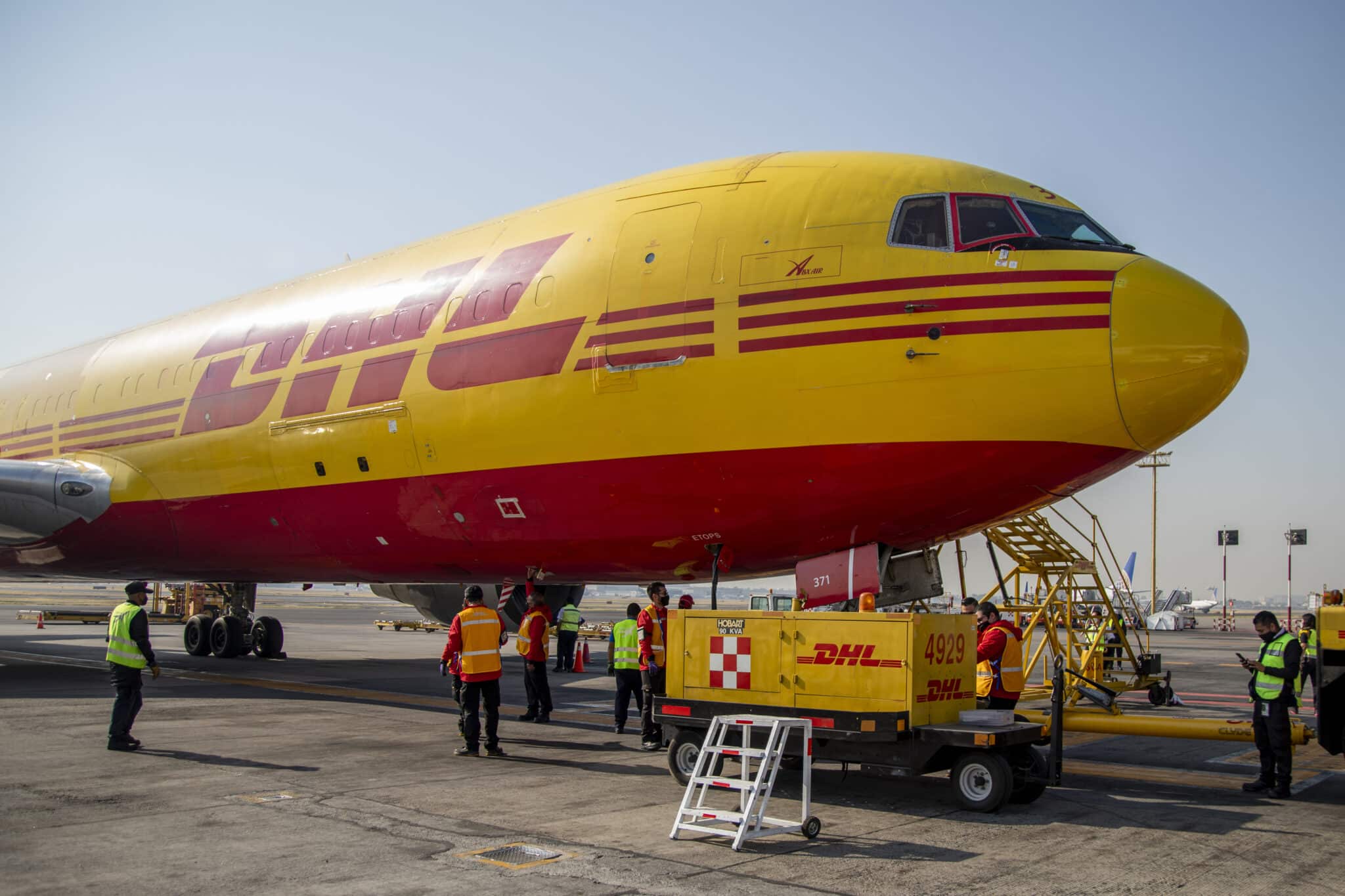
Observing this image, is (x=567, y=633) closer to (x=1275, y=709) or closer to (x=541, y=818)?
(x=541, y=818)

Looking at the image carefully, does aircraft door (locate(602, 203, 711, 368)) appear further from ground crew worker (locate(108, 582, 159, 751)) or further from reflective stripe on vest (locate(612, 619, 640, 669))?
ground crew worker (locate(108, 582, 159, 751))

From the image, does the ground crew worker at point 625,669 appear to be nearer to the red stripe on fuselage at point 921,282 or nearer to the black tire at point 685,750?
the black tire at point 685,750

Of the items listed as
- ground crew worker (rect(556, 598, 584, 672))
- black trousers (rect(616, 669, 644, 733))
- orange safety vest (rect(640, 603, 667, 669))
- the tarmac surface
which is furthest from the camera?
ground crew worker (rect(556, 598, 584, 672))

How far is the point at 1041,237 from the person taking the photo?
32.5 feet

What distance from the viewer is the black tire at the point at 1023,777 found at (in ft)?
29.3

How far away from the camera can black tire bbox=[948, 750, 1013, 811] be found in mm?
8555

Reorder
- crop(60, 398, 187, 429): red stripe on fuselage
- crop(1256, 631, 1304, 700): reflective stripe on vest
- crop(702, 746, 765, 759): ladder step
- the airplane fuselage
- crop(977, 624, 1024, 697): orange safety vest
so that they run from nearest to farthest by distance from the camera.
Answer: crop(702, 746, 765, 759): ladder step, the airplane fuselage, crop(1256, 631, 1304, 700): reflective stripe on vest, crop(977, 624, 1024, 697): orange safety vest, crop(60, 398, 187, 429): red stripe on fuselage

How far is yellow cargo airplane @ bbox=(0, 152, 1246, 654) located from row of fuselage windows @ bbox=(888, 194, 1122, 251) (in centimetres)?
3

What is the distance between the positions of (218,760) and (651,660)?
4671 millimetres

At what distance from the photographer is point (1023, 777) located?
894 centimetres

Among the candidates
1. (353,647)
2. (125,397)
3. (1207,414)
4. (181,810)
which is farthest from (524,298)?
(353,647)

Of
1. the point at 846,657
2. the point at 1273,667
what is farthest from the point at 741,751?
the point at 1273,667

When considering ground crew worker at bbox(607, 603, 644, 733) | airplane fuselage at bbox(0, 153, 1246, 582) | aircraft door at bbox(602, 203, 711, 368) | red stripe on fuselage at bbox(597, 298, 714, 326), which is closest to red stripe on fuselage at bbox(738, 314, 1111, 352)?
airplane fuselage at bbox(0, 153, 1246, 582)

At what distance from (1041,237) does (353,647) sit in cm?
2526
